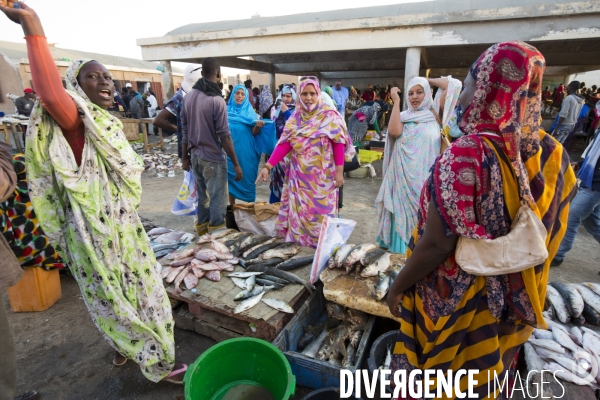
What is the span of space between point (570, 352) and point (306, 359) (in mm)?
1875

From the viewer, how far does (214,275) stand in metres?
3.01

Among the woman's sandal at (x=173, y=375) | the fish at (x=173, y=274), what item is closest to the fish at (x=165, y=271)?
the fish at (x=173, y=274)

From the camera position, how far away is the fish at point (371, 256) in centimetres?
280

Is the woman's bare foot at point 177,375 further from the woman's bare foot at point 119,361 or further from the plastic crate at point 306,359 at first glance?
the plastic crate at point 306,359

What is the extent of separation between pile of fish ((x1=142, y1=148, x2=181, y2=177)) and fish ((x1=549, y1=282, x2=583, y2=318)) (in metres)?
8.32

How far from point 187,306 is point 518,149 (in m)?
2.94

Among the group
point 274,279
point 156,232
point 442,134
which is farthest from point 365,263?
point 156,232

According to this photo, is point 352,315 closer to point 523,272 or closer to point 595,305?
point 523,272

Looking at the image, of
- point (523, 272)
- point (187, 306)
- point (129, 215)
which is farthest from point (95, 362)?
point (523, 272)

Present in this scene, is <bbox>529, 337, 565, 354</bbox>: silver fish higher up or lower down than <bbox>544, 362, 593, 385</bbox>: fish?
higher up

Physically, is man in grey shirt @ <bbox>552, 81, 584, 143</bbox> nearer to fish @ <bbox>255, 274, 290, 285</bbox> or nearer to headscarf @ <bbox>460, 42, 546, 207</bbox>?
fish @ <bbox>255, 274, 290, 285</bbox>

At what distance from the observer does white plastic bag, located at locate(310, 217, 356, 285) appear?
114 inches

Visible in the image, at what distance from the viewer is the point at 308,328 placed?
277cm

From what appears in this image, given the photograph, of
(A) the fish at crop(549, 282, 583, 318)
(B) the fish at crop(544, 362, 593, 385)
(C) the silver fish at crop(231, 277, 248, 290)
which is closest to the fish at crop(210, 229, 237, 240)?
(C) the silver fish at crop(231, 277, 248, 290)
